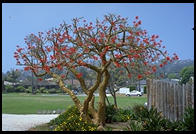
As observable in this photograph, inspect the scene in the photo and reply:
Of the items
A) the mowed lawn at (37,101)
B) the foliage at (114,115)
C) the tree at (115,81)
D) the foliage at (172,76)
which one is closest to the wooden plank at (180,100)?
the foliage at (114,115)

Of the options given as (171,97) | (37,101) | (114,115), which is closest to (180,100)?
(171,97)

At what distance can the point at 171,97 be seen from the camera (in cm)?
626

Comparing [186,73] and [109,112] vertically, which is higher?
[186,73]

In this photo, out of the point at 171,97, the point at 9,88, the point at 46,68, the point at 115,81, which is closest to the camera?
the point at 171,97

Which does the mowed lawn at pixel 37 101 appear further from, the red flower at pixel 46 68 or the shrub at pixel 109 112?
the red flower at pixel 46 68

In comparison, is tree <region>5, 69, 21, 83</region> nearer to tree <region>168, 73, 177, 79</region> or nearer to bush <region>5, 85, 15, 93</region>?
bush <region>5, 85, 15, 93</region>

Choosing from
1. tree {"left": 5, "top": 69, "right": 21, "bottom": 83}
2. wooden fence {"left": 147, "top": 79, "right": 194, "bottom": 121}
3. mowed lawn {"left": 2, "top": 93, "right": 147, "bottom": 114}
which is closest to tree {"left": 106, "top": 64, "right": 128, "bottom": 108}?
wooden fence {"left": 147, "top": 79, "right": 194, "bottom": 121}

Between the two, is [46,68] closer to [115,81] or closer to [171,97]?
[171,97]

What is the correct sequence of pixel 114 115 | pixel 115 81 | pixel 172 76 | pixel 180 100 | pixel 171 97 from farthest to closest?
pixel 172 76, pixel 115 81, pixel 114 115, pixel 171 97, pixel 180 100

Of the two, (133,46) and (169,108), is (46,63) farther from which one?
(169,108)

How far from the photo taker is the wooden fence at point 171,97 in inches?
212

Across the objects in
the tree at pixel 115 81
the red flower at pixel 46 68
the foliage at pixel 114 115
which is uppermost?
the red flower at pixel 46 68

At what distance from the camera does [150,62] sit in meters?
6.30

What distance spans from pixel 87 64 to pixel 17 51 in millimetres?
1696
